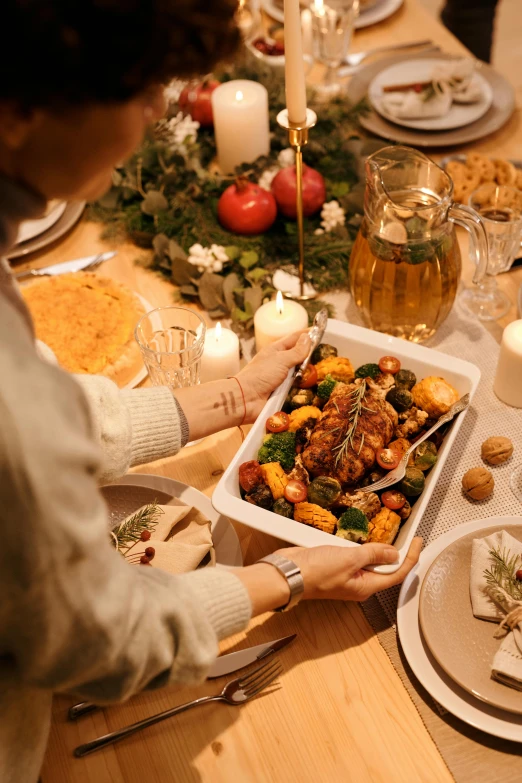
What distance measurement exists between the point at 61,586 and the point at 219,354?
725 mm

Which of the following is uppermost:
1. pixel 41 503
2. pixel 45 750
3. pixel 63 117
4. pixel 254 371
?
pixel 63 117

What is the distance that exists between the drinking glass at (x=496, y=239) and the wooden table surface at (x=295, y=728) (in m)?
0.73

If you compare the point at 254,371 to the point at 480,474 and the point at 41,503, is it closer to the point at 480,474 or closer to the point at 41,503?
the point at 480,474

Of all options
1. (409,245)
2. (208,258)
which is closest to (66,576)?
(409,245)

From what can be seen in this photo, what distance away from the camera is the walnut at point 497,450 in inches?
45.9

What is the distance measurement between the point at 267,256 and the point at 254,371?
0.46 m

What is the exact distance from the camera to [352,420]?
3.55ft

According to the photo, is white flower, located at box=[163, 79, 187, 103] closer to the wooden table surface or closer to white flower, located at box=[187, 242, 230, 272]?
white flower, located at box=[187, 242, 230, 272]

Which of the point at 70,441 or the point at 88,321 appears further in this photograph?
the point at 88,321

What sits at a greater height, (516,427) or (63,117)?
(63,117)

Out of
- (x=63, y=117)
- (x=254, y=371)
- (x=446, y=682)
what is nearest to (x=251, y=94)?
(x=254, y=371)

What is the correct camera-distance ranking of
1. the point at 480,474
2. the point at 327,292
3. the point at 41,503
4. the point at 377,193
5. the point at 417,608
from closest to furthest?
the point at 41,503 → the point at 417,608 → the point at 480,474 → the point at 377,193 → the point at 327,292

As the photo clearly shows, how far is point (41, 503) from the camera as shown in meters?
0.57

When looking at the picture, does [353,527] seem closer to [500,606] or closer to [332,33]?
[500,606]
